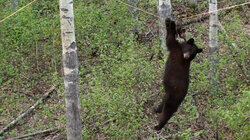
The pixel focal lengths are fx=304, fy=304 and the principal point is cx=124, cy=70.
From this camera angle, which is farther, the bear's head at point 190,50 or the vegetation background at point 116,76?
the vegetation background at point 116,76

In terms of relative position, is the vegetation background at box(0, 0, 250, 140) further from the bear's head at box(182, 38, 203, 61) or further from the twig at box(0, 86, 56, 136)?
the bear's head at box(182, 38, 203, 61)

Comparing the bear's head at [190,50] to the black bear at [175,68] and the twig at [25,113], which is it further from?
the twig at [25,113]

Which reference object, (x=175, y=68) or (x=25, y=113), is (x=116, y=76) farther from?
(x=25, y=113)

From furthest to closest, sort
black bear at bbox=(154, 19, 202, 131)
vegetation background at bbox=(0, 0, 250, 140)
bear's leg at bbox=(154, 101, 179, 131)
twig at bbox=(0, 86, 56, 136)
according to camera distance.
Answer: twig at bbox=(0, 86, 56, 136) < vegetation background at bbox=(0, 0, 250, 140) < bear's leg at bbox=(154, 101, 179, 131) < black bear at bbox=(154, 19, 202, 131)

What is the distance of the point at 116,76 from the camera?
7055mm

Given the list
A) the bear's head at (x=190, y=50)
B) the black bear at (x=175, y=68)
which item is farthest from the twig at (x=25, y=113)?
the bear's head at (x=190, y=50)

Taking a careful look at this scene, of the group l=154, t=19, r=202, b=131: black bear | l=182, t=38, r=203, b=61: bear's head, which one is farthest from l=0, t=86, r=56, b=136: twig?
l=182, t=38, r=203, b=61: bear's head

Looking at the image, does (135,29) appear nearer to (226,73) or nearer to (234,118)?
(226,73)

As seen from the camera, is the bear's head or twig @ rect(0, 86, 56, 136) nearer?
the bear's head

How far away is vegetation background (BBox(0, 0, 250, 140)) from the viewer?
6559mm

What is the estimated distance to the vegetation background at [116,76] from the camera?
656cm

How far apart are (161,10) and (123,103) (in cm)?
295

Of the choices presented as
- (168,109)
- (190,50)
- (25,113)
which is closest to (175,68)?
(190,50)

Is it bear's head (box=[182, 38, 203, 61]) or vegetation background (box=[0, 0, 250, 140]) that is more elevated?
bear's head (box=[182, 38, 203, 61])
